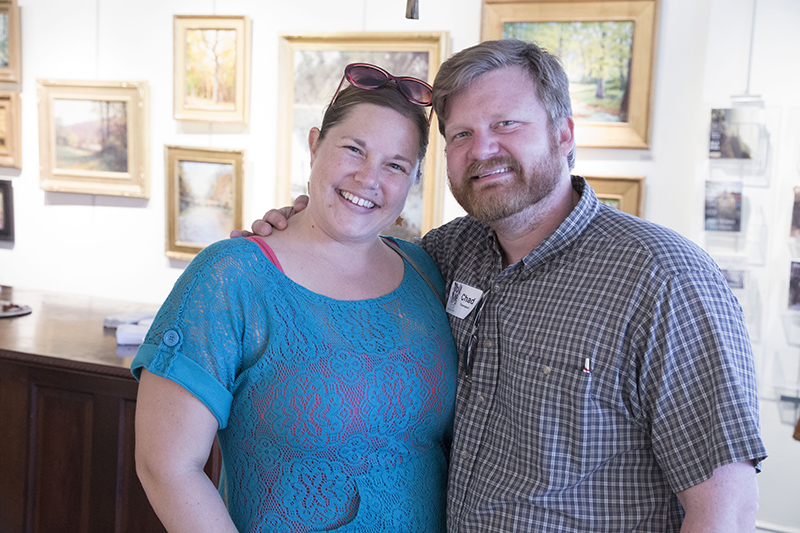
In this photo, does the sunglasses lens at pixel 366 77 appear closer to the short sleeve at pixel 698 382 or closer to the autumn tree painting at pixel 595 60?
the short sleeve at pixel 698 382

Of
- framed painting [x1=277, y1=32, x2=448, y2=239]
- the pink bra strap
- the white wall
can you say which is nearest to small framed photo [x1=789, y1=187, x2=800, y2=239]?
the white wall

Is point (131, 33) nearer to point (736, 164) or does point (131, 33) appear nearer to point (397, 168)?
point (397, 168)

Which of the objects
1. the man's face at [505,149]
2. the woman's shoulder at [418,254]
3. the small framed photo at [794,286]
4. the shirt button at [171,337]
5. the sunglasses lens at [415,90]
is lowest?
the small framed photo at [794,286]

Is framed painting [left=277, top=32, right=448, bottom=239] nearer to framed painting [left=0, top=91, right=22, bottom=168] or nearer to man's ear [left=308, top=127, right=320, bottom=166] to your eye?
man's ear [left=308, top=127, right=320, bottom=166]

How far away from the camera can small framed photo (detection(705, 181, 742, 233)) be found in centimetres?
330

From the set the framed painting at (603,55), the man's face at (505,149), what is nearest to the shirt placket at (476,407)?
the man's face at (505,149)

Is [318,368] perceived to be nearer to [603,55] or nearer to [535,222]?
[535,222]

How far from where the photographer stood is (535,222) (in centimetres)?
177

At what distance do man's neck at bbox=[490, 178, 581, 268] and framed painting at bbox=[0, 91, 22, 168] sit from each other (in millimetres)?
4369

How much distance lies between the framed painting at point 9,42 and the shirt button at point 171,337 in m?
4.27

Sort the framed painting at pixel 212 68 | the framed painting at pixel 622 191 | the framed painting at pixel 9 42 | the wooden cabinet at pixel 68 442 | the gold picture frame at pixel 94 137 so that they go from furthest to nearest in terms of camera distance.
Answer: the framed painting at pixel 9 42, the gold picture frame at pixel 94 137, the framed painting at pixel 212 68, the framed painting at pixel 622 191, the wooden cabinet at pixel 68 442

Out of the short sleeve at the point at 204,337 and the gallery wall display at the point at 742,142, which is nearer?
the short sleeve at the point at 204,337

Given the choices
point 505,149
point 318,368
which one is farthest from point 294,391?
point 505,149

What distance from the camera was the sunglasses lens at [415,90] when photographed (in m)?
1.77
